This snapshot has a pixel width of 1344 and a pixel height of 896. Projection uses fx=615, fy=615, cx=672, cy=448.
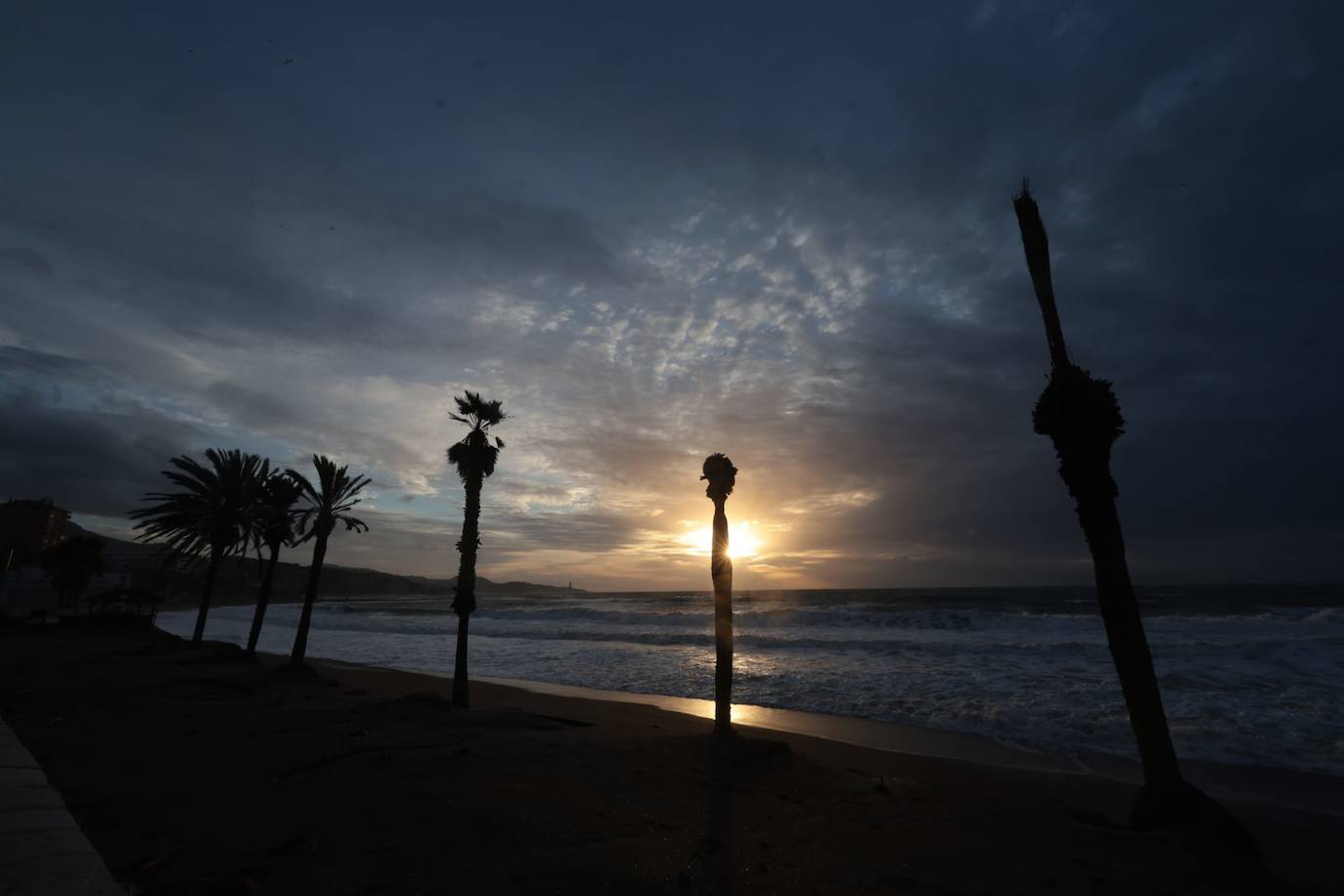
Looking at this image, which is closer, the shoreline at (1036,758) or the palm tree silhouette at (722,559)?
the shoreline at (1036,758)

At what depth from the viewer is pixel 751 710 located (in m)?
19.6

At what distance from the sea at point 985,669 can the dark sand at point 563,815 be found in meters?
4.73

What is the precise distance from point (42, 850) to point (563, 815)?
17.5ft

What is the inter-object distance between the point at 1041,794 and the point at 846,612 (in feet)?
155

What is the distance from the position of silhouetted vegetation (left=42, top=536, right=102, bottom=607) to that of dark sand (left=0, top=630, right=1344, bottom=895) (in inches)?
1988

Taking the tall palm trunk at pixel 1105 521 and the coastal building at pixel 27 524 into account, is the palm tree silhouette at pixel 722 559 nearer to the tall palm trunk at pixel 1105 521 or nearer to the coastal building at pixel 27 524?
the tall palm trunk at pixel 1105 521

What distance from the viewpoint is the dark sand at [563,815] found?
649 cm

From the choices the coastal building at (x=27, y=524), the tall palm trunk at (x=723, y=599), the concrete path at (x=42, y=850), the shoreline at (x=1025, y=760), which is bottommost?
the shoreline at (x=1025, y=760)

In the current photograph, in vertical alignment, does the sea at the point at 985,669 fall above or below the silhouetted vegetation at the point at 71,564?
below

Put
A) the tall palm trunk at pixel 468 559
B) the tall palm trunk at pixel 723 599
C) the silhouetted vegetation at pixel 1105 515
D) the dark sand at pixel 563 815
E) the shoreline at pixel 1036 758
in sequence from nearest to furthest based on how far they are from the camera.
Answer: the dark sand at pixel 563 815, the silhouetted vegetation at pixel 1105 515, the shoreline at pixel 1036 758, the tall palm trunk at pixel 723 599, the tall palm trunk at pixel 468 559

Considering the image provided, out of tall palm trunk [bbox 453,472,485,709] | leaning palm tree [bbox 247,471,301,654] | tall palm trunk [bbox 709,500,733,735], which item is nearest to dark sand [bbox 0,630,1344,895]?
tall palm trunk [bbox 709,500,733,735]

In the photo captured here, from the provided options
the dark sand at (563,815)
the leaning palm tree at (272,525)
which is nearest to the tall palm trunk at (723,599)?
the dark sand at (563,815)

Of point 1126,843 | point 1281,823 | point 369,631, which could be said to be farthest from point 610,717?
point 369,631

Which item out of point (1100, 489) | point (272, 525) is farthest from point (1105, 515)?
point (272, 525)
